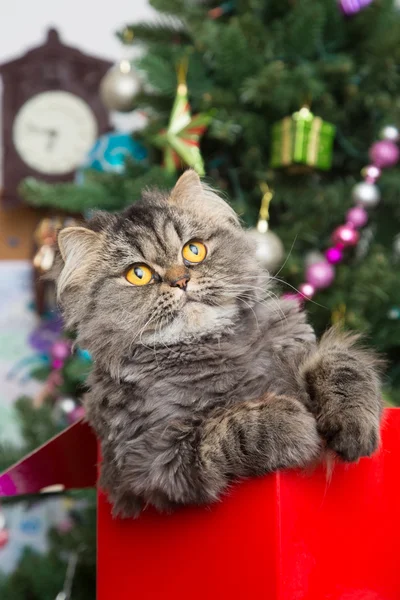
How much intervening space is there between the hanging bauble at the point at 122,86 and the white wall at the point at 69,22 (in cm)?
72

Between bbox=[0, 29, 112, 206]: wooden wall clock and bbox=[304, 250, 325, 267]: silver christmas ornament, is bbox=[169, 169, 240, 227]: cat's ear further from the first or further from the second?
bbox=[0, 29, 112, 206]: wooden wall clock

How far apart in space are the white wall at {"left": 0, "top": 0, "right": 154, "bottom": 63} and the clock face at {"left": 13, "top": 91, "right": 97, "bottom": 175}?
24 cm

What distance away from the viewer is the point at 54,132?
2322 mm

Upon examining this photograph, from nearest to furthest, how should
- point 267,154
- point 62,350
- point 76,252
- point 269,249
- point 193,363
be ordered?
point 193,363 < point 76,252 < point 269,249 < point 267,154 < point 62,350

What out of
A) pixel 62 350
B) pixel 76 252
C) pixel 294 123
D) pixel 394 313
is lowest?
pixel 62 350

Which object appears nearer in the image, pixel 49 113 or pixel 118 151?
pixel 118 151

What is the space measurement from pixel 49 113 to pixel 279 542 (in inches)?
76.8

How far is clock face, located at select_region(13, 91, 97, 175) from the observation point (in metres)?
2.29

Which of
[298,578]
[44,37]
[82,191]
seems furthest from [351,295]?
[44,37]


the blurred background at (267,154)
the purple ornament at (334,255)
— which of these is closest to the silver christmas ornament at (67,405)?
the blurred background at (267,154)

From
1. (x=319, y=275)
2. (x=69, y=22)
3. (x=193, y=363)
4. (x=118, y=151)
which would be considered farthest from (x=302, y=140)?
(x=69, y=22)

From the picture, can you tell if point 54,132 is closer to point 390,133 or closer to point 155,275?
point 390,133

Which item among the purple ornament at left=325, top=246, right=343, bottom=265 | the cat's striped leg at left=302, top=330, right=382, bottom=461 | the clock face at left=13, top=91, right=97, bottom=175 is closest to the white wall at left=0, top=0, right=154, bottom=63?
the clock face at left=13, top=91, right=97, bottom=175

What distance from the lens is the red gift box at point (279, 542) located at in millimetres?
745
